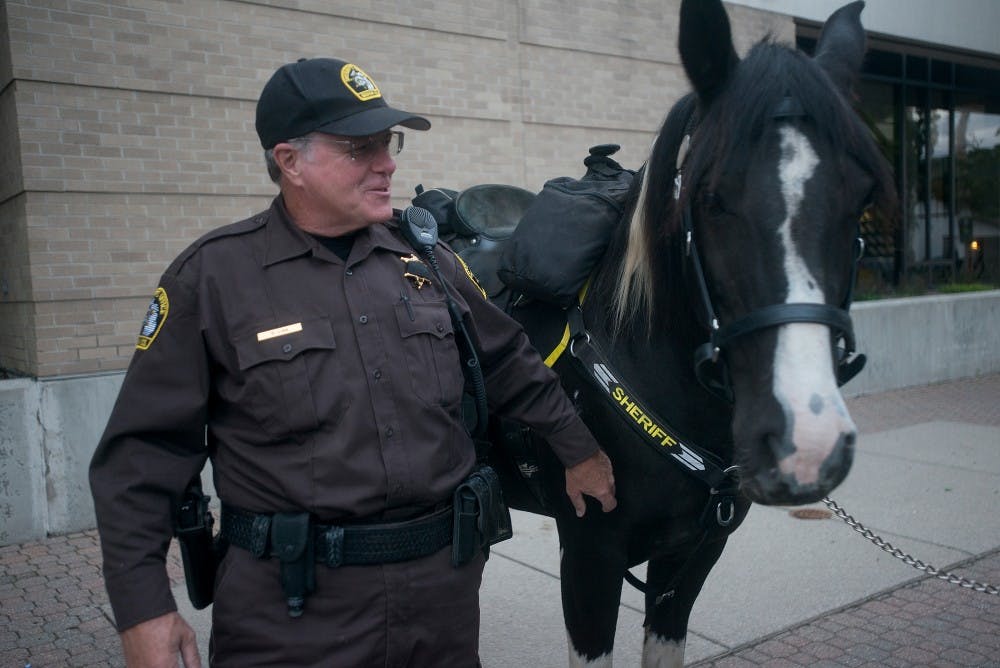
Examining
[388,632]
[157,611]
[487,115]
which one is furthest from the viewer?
[487,115]

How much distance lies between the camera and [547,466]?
2.53 metres

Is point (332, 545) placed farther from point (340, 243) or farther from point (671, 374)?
point (671, 374)

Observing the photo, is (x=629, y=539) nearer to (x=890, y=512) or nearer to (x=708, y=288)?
(x=708, y=288)

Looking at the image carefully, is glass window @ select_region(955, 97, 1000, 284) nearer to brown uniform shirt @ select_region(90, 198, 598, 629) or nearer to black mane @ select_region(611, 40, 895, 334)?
black mane @ select_region(611, 40, 895, 334)

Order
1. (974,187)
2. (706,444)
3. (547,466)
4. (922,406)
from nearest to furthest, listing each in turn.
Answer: (706,444)
(547,466)
(922,406)
(974,187)

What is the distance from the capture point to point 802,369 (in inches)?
63.7

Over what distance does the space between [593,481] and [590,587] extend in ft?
1.15

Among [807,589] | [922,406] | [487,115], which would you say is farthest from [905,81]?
[807,589]

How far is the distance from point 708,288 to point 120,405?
1334 millimetres

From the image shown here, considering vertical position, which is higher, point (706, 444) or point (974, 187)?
point (974, 187)

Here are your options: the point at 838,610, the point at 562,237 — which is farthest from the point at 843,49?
the point at 838,610

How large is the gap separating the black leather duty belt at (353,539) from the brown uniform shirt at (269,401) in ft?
0.10

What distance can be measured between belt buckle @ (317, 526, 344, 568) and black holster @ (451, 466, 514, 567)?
0.28m

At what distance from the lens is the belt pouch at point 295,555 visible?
1.75 metres
